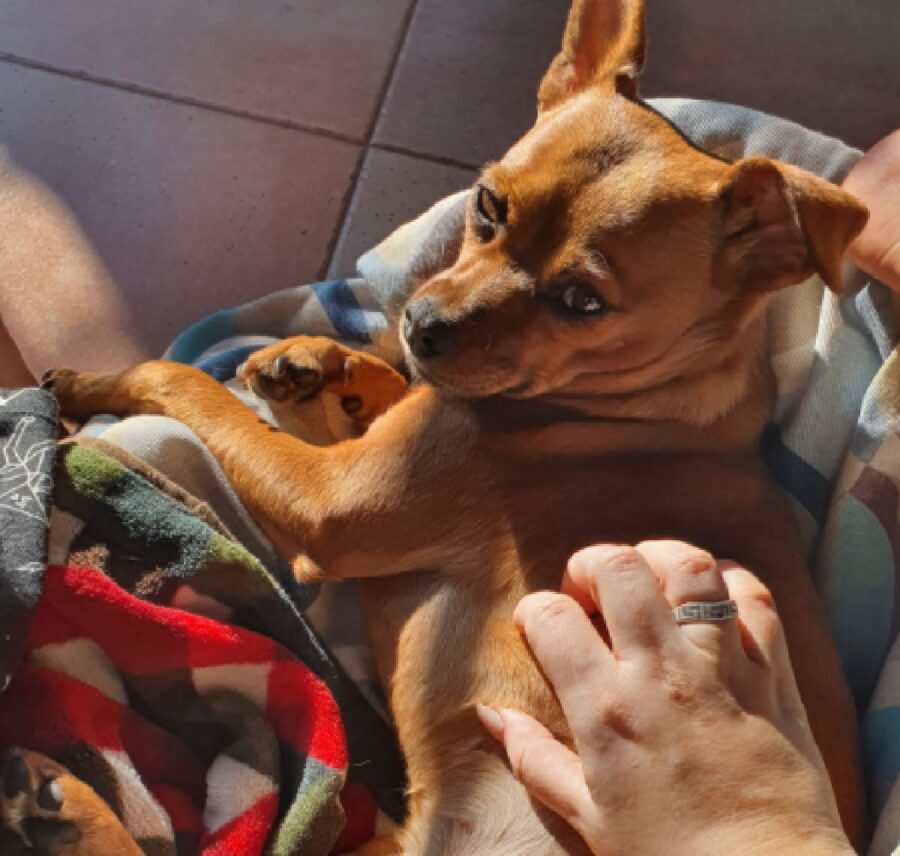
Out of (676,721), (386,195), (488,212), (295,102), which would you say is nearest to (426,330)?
(488,212)

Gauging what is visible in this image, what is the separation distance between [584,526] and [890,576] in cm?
62

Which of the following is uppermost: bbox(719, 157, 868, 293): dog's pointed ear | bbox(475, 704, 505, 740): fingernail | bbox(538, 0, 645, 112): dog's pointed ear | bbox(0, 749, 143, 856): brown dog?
bbox(538, 0, 645, 112): dog's pointed ear

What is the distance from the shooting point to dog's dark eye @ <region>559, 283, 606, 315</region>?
5.82ft

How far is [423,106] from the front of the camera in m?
3.17

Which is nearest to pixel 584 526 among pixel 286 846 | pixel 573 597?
pixel 573 597

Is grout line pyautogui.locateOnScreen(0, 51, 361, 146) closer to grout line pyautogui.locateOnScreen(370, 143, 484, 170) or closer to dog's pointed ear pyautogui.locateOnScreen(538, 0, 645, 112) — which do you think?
grout line pyautogui.locateOnScreen(370, 143, 484, 170)

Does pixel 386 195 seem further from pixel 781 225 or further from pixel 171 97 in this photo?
pixel 781 225

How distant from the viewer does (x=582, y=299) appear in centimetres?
179

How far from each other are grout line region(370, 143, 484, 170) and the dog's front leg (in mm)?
1321

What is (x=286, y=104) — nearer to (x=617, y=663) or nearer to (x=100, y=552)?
(x=100, y=552)

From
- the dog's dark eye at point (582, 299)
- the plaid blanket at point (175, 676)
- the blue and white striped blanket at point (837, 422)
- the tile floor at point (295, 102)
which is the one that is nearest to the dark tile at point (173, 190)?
the tile floor at point (295, 102)

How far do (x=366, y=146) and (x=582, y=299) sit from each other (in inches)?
60.3

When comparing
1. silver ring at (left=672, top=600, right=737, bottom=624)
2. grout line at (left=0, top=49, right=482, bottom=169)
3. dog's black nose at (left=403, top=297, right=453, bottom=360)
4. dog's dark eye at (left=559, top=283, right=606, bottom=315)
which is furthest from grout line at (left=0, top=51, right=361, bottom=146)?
silver ring at (left=672, top=600, right=737, bottom=624)

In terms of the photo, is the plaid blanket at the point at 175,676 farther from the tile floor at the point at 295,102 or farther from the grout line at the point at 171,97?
the grout line at the point at 171,97
